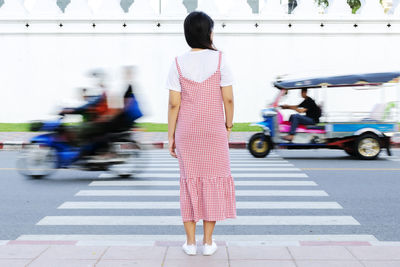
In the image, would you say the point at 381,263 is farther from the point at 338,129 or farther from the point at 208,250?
the point at 338,129

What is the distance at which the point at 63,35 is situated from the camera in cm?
2142

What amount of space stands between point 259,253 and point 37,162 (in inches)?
234

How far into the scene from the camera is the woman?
431 centimetres

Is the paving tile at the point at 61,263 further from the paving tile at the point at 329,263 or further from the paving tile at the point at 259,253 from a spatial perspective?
the paving tile at the point at 329,263

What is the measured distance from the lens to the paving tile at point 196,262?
410 centimetres

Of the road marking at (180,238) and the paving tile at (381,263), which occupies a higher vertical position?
the paving tile at (381,263)

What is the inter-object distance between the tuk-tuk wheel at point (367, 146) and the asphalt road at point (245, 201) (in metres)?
0.62

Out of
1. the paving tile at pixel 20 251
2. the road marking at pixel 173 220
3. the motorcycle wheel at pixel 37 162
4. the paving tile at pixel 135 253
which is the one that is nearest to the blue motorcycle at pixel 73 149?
the motorcycle wheel at pixel 37 162

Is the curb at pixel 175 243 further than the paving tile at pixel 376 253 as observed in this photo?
Yes

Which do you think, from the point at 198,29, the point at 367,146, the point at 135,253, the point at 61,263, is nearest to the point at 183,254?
the point at 135,253

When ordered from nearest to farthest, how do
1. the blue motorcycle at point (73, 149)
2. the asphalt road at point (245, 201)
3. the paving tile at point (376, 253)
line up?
the paving tile at point (376, 253)
the asphalt road at point (245, 201)
the blue motorcycle at point (73, 149)

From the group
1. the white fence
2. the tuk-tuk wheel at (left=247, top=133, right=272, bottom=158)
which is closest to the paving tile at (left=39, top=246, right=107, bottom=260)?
the tuk-tuk wheel at (left=247, top=133, right=272, bottom=158)

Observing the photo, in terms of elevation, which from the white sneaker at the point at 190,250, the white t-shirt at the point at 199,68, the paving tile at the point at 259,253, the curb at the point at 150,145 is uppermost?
the white t-shirt at the point at 199,68

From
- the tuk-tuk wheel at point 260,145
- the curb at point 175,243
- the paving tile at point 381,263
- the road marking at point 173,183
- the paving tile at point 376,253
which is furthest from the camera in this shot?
the tuk-tuk wheel at point 260,145
